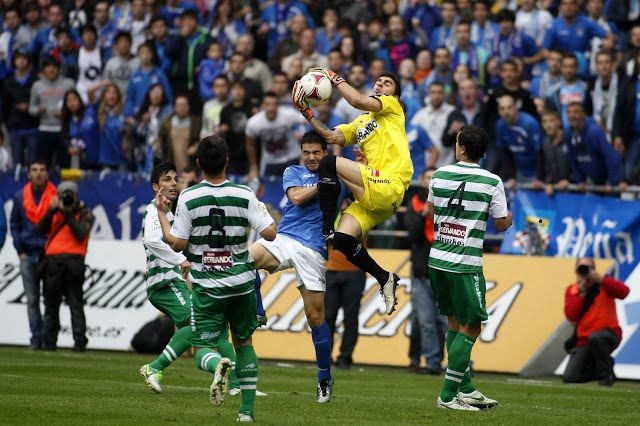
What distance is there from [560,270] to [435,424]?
27.7 ft

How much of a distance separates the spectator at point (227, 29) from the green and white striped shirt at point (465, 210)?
15159mm

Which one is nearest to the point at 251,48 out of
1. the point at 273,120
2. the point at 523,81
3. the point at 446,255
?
the point at 273,120

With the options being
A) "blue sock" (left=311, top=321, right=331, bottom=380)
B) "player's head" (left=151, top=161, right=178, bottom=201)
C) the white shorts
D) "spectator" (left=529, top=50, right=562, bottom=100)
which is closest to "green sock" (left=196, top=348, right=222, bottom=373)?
"blue sock" (left=311, top=321, right=331, bottom=380)

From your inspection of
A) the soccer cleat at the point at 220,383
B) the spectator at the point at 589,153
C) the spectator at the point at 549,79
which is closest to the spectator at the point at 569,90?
the spectator at the point at 549,79

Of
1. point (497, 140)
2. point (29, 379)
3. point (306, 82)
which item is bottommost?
point (29, 379)

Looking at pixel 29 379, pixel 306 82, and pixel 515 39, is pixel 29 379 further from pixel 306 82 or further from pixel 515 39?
pixel 515 39

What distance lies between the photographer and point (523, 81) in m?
25.3

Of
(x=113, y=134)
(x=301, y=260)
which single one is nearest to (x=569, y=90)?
(x=113, y=134)

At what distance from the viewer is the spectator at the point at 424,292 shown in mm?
20031

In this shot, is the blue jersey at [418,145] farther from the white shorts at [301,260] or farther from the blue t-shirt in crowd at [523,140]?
the white shorts at [301,260]

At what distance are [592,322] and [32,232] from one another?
9.21m

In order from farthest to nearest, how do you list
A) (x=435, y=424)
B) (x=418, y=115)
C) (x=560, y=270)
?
(x=418, y=115)
(x=560, y=270)
(x=435, y=424)

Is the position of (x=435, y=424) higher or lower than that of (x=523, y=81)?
lower

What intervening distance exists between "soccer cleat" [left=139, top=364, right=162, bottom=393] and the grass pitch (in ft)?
0.46
